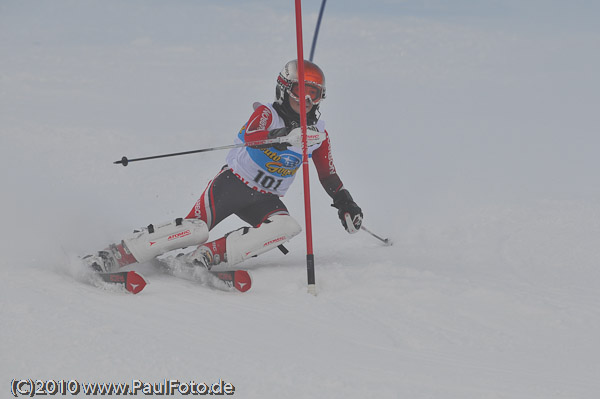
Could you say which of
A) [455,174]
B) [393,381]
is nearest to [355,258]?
[393,381]

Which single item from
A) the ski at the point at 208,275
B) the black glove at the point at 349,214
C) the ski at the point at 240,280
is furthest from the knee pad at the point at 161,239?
the black glove at the point at 349,214

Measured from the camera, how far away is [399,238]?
5012 millimetres

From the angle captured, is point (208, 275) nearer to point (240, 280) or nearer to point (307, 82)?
point (240, 280)

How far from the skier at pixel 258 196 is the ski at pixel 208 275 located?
7 cm

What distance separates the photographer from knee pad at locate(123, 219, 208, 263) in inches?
140

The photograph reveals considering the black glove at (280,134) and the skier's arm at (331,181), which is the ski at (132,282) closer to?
the black glove at (280,134)

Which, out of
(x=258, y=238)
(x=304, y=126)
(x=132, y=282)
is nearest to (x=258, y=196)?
(x=258, y=238)

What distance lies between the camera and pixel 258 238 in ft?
12.3

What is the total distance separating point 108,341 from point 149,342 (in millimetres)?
141

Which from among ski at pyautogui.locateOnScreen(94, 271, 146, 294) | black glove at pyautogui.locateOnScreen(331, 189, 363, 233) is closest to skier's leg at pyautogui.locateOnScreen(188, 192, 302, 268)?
black glove at pyautogui.locateOnScreen(331, 189, 363, 233)

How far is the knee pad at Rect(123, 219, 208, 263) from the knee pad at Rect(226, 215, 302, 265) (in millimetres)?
222

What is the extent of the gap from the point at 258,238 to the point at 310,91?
38.0 inches

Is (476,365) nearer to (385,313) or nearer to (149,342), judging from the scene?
(385,313)

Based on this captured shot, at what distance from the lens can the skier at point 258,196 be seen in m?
3.59
